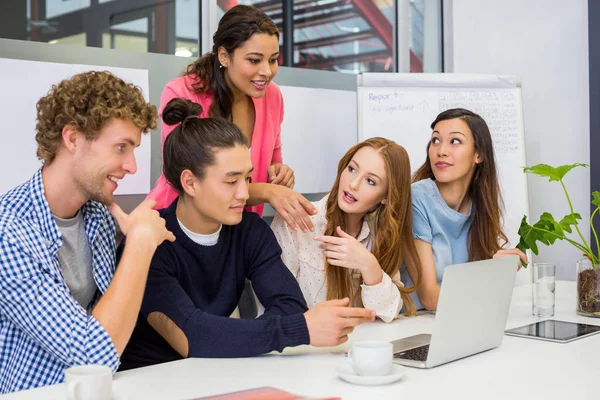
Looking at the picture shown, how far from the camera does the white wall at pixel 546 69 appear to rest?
13.3 ft

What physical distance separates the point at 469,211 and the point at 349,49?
198cm

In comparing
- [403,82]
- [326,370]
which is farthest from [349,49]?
[326,370]

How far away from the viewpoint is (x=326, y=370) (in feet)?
4.77

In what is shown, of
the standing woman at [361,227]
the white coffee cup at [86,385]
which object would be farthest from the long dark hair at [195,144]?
the white coffee cup at [86,385]

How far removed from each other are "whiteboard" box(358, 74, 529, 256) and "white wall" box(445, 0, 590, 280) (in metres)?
0.45

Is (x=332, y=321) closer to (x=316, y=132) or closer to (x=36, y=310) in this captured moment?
(x=36, y=310)

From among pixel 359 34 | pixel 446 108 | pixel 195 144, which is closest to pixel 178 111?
pixel 195 144

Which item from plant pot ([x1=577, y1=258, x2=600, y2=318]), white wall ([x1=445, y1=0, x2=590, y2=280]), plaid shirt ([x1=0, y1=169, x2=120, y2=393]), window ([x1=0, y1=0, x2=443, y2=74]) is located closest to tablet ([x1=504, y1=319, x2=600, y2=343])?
plant pot ([x1=577, y1=258, x2=600, y2=318])

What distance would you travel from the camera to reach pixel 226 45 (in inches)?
95.2

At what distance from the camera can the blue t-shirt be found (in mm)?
2404

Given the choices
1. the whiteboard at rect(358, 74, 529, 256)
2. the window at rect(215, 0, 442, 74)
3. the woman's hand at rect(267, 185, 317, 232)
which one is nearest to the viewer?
the woman's hand at rect(267, 185, 317, 232)

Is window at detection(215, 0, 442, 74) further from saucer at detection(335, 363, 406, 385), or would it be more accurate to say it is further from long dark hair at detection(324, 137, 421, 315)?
saucer at detection(335, 363, 406, 385)

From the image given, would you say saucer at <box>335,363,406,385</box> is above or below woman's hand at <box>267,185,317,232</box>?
below

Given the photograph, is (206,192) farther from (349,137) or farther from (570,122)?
(570,122)
